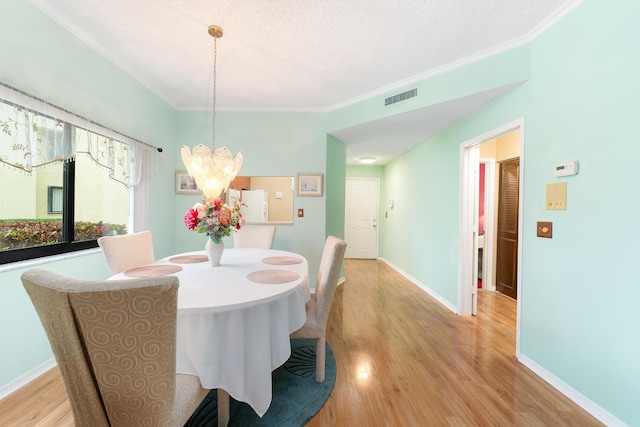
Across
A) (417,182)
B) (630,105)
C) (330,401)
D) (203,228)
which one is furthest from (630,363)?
(417,182)

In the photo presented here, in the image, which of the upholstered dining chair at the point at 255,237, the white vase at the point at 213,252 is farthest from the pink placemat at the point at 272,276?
the upholstered dining chair at the point at 255,237

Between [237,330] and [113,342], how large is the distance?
0.46 m

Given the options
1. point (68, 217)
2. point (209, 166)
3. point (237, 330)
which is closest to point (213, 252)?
point (209, 166)

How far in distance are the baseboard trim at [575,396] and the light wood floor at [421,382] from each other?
0.12 ft

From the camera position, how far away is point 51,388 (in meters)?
1.71

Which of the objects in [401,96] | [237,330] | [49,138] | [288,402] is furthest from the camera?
[401,96]

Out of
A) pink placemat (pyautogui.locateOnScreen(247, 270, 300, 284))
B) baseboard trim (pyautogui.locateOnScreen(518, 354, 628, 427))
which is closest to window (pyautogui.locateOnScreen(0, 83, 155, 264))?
pink placemat (pyautogui.locateOnScreen(247, 270, 300, 284))

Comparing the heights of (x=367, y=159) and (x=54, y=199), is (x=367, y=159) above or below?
above

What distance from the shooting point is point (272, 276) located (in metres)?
1.62

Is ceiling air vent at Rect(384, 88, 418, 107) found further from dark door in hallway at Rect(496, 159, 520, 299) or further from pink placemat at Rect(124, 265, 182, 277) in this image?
pink placemat at Rect(124, 265, 182, 277)

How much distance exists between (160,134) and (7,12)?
1656 millimetres

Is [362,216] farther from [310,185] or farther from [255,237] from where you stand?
[255,237]

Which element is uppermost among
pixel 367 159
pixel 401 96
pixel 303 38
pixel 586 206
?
pixel 303 38

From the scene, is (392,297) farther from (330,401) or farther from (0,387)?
(0,387)
